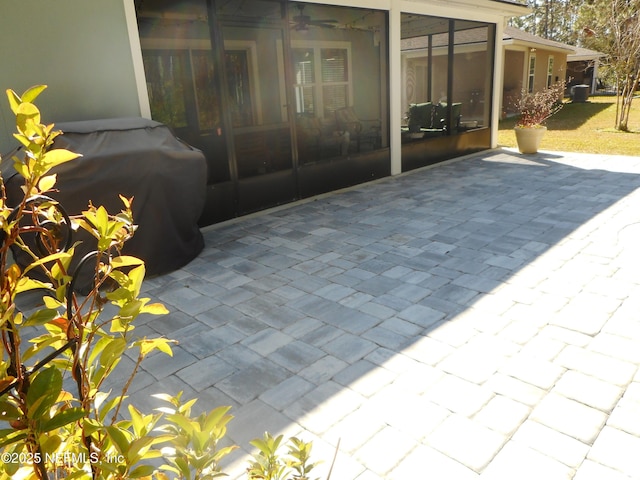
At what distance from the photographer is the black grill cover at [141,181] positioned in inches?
150

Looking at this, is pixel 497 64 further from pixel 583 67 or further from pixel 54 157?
pixel 583 67

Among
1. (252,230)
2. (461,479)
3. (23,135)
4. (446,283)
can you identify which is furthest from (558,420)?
(252,230)

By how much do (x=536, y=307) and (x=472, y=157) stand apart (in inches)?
279

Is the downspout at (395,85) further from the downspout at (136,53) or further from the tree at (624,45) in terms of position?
the tree at (624,45)

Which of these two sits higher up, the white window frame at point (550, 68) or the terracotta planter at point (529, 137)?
the white window frame at point (550, 68)

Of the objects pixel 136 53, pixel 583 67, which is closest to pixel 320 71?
pixel 136 53

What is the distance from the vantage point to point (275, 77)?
8820 millimetres

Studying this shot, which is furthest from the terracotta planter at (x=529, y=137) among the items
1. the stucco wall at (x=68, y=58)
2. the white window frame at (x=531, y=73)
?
the white window frame at (x=531, y=73)

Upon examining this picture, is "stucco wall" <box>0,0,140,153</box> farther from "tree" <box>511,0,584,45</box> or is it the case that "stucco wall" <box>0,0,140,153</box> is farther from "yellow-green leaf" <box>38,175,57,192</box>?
"tree" <box>511,0,584,45</box>

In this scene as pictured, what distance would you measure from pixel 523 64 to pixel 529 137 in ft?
36.8

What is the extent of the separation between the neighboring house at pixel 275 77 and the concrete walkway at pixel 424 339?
4.61ft

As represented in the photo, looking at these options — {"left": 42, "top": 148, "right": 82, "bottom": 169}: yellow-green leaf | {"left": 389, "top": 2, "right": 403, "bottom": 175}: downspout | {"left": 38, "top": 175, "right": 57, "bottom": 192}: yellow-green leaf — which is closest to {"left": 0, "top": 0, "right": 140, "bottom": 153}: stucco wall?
{"left": 38, "top": 175, "right": 57, "bottom": 192}: yellow-green leaf

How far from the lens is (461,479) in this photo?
196cm

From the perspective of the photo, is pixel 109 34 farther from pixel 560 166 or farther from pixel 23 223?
pixel 560 166
